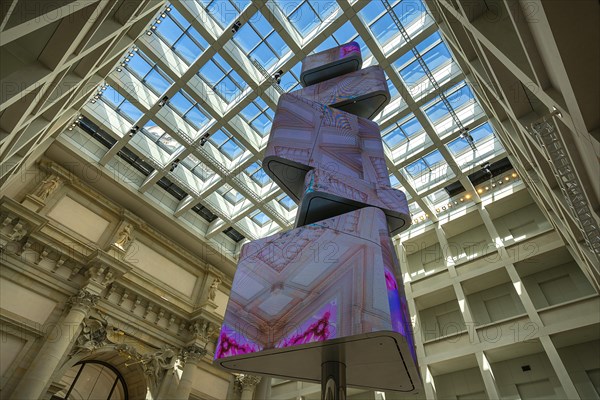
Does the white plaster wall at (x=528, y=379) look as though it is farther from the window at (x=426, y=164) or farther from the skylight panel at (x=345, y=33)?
the skylight panel at (x=345, y=33)

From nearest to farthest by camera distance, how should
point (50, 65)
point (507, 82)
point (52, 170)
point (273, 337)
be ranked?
point (273, 337)
point (50, 65)
point (507, 82)
point (52, 170)

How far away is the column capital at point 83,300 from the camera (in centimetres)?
1527

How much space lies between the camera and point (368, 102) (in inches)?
393

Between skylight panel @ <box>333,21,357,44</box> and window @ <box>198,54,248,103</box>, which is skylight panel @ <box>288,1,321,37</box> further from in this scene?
window @ <box>198,54,248,103</box>

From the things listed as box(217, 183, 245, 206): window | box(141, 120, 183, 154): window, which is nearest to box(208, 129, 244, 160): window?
box(141, 120, 183, 154): window

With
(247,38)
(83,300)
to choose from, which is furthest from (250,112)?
(83,300)

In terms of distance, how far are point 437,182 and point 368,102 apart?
11.1m

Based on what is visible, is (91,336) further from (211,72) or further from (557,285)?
(557,285)

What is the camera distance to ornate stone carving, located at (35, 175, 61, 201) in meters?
16.0

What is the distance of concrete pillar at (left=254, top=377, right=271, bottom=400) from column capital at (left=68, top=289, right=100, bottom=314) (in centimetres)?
1084

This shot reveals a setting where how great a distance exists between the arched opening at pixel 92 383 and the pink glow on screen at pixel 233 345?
14.6 meters

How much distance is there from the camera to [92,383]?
55.6 ft

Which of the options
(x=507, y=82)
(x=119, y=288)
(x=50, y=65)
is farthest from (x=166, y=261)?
(x=507, y=82)

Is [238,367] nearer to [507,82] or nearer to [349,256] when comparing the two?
[349,256]
